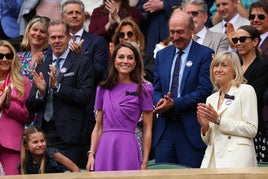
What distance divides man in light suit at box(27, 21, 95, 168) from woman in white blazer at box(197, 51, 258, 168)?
182 cm

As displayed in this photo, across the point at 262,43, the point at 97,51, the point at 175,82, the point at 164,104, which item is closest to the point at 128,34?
the point at 97,51

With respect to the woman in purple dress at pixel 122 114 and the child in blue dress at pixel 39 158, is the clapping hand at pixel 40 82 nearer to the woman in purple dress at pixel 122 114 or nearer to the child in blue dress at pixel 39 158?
the child in blue dress at pixel 39 158

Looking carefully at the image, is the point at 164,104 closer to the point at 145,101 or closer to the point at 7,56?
the point at 145,101

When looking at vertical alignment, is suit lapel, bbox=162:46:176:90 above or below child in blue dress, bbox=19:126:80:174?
above

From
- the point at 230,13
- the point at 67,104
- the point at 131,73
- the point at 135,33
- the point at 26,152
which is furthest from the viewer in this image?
the point at 230,13

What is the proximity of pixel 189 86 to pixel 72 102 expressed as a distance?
57.2 inches

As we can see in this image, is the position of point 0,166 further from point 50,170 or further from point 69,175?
point 69,175

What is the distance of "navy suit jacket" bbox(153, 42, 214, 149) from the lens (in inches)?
491

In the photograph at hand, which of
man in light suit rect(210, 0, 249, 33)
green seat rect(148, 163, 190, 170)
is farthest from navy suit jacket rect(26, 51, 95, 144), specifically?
man in light suit rect(210, 0, 249, 33)

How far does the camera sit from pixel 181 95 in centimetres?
1270

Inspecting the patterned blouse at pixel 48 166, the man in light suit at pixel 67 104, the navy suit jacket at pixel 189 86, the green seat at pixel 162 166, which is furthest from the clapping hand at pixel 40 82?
the green seat at pixel 162 166

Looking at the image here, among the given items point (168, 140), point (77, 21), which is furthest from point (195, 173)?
point (77, 21)

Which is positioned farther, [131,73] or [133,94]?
[131,73]

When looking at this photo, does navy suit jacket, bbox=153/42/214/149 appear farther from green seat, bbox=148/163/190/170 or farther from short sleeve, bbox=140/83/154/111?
green seat, bbox=148/163/190/170
